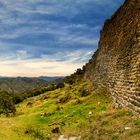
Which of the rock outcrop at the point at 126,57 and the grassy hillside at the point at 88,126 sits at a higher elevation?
the rock outcrop at the point at 126,57

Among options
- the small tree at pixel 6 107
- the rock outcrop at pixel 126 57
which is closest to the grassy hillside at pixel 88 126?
the rock outcrop at pixel 126 57

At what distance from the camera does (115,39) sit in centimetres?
3316

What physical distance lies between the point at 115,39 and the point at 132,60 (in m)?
9.87

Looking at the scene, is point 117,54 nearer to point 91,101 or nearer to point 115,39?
point 115,39

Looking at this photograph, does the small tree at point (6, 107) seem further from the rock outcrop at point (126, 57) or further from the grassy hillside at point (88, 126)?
the rock outcrop at point (126, 57)

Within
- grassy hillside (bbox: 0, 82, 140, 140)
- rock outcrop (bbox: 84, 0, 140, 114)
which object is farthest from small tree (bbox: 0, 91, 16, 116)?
rock outcrop (bbox: 84, 0, 140, 114)

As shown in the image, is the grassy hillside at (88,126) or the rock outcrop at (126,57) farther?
the rock outcrop at (126,57)

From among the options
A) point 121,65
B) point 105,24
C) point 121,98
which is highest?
point 105,24

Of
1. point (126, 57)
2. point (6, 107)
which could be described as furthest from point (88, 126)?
point (6, 107)

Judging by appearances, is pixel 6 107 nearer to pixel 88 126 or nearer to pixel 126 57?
pixel 126 57

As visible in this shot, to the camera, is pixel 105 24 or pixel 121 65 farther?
pixel 105 24

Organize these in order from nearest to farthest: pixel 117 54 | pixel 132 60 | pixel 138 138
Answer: pixel 138 138
pixel 132 60
pixel 117 54

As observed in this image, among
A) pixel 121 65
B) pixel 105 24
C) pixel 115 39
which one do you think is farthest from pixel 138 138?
pixel 105 24

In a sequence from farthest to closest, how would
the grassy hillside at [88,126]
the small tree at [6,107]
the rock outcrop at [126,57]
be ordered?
the small tree at [6,107] < the rock outcrop at [126,57] < the grassy hillside at [88,126]
